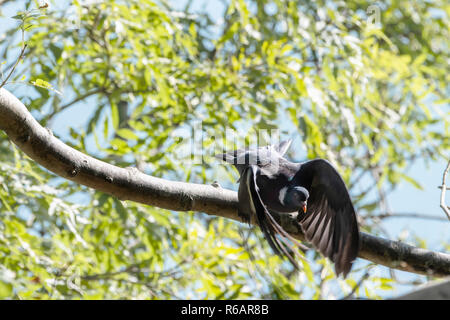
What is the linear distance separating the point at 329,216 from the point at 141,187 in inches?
35.4

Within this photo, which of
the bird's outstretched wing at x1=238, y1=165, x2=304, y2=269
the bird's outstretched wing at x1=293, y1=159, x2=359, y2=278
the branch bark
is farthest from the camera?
the bird's outstretched wing at x1=293, y1=159, x2=359, y2=278

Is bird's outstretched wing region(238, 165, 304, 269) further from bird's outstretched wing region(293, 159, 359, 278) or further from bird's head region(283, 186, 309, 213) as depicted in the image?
bird's outstretched wing region(293, 159, 359, 278)

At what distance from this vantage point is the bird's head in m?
2.36

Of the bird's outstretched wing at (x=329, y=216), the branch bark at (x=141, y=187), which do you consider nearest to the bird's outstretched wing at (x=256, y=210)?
the branch bark at (x=141, y=187)

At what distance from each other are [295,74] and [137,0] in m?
1.07

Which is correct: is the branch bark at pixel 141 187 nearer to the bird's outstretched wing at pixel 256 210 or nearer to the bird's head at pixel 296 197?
the bird's outstretched wing at pixel 256 210

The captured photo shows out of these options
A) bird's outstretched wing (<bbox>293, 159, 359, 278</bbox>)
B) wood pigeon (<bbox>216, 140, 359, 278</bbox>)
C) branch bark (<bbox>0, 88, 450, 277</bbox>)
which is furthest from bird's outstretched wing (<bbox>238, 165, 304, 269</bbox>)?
bird's outstretched wing (<bbox>293, 159, 359, 278</bbox>)

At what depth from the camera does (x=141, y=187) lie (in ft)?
7.09

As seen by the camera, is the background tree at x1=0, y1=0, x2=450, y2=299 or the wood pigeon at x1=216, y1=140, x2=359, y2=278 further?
the background tree at x1=0, y1=0, x2=450, y2=299

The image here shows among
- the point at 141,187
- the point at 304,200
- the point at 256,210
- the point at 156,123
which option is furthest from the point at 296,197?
the point at 156,123

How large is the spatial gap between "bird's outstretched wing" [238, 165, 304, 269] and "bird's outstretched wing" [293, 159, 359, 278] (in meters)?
0.30

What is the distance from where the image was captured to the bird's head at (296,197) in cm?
236

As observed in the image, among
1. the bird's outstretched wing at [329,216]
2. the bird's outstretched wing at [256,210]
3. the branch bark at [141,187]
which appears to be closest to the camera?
the branch bark at [141,187]
